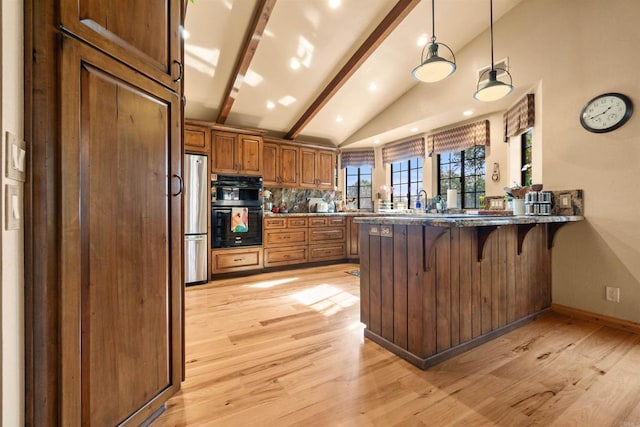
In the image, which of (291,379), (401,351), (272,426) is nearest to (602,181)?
(401,351)

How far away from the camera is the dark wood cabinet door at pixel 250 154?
4.37 meters

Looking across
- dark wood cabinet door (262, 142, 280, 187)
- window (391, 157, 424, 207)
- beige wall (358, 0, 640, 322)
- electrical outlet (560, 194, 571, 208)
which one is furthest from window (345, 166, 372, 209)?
electrical outlet (560, 194, 571, 208)

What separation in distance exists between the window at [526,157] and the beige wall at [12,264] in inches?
170

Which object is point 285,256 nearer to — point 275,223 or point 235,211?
point 275,223

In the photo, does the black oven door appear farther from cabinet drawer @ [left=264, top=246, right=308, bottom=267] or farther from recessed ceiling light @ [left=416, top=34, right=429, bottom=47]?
recessed ceiling light @ [left=416, top=34, right=429, bottom=47]

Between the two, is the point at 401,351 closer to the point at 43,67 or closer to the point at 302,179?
the point at 43,67

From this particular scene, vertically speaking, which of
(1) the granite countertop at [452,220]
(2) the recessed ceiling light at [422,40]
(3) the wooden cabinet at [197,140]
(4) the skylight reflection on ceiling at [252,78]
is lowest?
(1) the granite countertop at [452,220]

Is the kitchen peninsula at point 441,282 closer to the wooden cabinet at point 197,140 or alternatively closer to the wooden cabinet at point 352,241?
the wooden cabinet at point 197,140

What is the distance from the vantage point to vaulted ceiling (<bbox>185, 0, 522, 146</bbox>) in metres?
3.17

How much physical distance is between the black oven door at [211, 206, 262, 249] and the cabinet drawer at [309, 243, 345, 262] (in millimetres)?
1020

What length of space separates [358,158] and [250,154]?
7.82 ft

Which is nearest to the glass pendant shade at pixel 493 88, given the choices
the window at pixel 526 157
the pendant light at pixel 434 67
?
the pendant light at pixel 434 67

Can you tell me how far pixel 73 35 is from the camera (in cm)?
91

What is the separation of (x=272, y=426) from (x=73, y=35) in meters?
1.71
